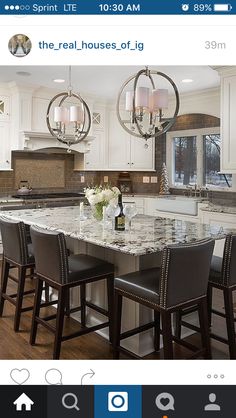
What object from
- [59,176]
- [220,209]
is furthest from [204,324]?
[59,176]

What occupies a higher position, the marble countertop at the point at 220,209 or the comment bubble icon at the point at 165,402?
the marble countertop at the point at 220,209

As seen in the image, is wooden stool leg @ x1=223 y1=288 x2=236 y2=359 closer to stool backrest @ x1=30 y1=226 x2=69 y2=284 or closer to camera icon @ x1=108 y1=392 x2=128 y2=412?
stool backrest @ x1=30 y1=226 x2=69 y2=284

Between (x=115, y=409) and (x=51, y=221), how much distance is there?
83.0 inches

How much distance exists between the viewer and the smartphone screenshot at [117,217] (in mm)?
733

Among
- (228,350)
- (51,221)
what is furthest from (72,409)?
→ (51,221)

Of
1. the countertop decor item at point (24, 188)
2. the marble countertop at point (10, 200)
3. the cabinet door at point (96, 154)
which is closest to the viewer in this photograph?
the marble countertop at point (10, 200)

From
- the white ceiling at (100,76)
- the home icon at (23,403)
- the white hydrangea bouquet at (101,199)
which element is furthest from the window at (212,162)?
the home icon at (23,403)

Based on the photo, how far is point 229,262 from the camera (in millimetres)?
2012

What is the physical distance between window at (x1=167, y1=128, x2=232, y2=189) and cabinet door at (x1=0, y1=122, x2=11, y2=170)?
2.50m

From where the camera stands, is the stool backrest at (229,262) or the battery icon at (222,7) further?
the stool backrest at (229,262)

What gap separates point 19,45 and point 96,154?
4870mm

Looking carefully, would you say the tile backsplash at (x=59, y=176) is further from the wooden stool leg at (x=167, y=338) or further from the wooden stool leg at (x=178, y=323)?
the wooden stool leg at (x=167, y=338)

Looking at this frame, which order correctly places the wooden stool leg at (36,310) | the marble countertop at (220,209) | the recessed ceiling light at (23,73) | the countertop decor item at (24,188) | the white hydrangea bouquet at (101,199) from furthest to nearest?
the countertop decor item at (24,188), the recessed ceiling light at (23,73), the marble countertop at (220,209), the white hydrangea bouquet at (101,199), the wooden stool leg at (36,310)

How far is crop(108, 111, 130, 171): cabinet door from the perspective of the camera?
577 centimetres
